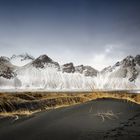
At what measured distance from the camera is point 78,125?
4.16m

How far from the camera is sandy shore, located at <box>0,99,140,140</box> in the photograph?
11.8 ft

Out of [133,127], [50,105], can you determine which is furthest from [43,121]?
[50,105]

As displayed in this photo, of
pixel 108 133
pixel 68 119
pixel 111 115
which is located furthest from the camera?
pixel 111 115

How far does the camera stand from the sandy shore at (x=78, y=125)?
3598 mm

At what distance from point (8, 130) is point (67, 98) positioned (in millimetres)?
3631

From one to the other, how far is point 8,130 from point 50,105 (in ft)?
9.71

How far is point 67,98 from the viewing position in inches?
295

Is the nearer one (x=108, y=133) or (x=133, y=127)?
(x=108, y=133)

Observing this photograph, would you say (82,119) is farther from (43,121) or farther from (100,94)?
(100,94)

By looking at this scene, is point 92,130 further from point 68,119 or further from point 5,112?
point 5,112

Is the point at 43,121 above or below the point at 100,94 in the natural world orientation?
below

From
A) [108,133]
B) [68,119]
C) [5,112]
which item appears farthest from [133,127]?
[5,112]

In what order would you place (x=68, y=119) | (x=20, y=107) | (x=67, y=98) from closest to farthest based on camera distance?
(x=68, y=119) < (x=20, y=107) < (x=67, y=98)

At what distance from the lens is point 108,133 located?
3.76 metres
